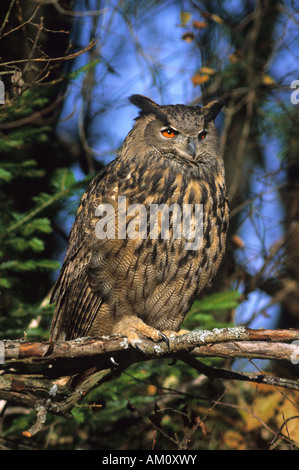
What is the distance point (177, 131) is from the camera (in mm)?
2771

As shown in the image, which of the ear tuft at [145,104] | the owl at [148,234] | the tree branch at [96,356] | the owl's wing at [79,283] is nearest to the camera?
the tree branch at [96,356]

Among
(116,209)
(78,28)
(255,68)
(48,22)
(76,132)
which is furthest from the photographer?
(255,68)

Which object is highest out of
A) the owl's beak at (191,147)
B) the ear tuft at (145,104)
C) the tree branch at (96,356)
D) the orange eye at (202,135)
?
the ear tuft at (145,104)

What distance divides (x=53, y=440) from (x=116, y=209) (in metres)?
1.61

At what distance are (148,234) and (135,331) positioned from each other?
512 millimetres

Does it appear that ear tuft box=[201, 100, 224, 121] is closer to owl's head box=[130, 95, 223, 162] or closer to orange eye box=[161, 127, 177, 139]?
owl's head box=[130, 95, 223, 162]

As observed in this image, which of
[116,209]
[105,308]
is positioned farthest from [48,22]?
[105,308]

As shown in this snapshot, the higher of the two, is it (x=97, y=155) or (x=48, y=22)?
(x=48, y=22)

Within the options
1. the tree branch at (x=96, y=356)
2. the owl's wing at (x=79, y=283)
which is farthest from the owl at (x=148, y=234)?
the tree branch at (x=96, y=356)

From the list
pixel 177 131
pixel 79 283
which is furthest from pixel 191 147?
pixel 79 283

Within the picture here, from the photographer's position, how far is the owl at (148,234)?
2.55 metres

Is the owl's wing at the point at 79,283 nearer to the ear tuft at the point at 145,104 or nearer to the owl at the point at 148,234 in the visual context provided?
the owl at the point at 148,234

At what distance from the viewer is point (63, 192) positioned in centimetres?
291
